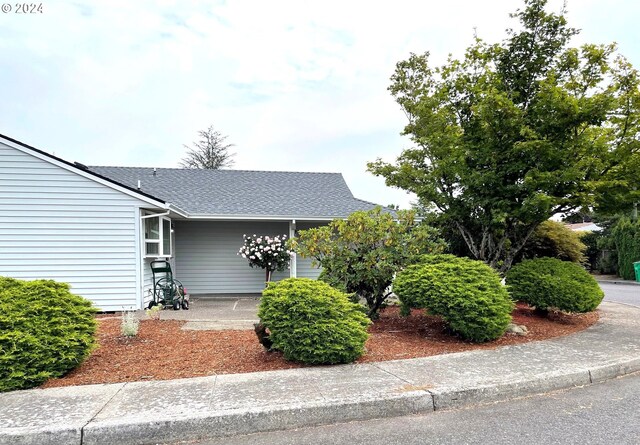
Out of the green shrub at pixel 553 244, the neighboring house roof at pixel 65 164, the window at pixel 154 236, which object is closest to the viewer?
the neighboring house roof at pixel 65 164

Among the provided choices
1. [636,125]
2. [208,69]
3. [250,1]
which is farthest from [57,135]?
[636,125]

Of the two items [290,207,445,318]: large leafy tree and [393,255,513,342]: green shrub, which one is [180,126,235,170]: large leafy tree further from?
[393,255,513,342]: green shrub

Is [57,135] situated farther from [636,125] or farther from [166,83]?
[636,125]

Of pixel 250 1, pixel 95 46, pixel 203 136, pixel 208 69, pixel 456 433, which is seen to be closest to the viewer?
pixel 456 433

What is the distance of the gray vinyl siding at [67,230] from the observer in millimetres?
8703

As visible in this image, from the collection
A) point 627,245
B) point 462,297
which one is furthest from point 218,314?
point 627,245

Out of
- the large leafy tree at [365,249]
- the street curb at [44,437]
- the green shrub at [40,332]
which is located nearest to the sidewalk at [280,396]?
the street curb at [44,437]

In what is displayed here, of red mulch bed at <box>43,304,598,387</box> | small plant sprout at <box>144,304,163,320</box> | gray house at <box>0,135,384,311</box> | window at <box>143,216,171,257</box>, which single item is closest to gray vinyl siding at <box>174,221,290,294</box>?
window at <box>143,216,171,257</box>

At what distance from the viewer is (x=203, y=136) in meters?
35.0

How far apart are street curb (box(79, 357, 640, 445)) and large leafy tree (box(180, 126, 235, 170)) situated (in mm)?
32413

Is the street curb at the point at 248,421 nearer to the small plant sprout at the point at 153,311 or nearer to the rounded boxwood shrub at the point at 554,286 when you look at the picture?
the small plant sprout at the point at 153,311

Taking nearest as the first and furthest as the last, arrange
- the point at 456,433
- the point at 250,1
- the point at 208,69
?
the point at 456,433 → the point at 250,1 → the point at 208,69

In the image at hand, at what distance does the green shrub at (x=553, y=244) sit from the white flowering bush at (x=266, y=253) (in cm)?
665

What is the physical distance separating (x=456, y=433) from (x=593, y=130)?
6.55 metres
